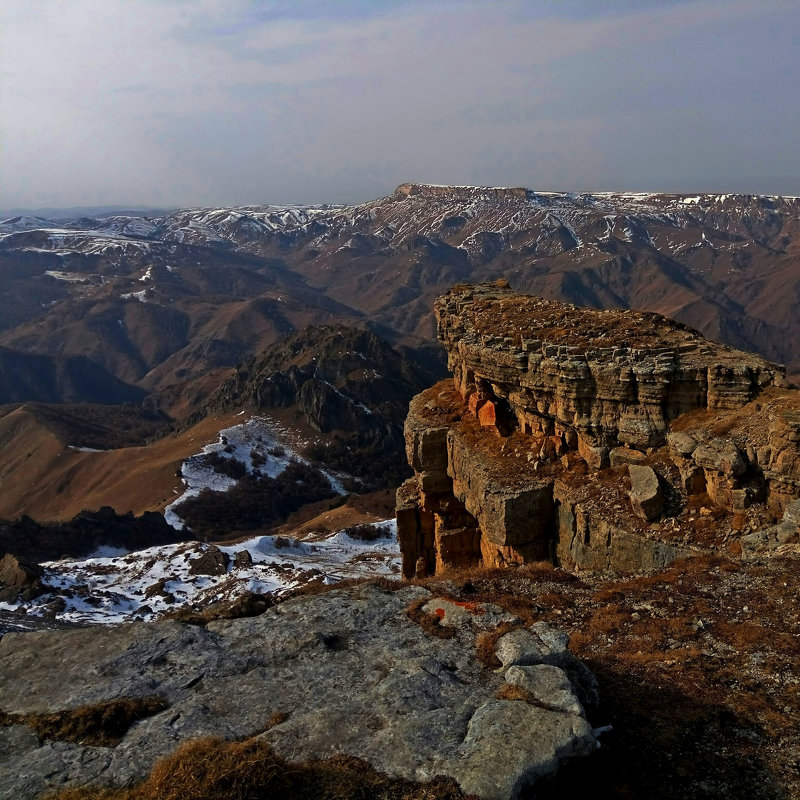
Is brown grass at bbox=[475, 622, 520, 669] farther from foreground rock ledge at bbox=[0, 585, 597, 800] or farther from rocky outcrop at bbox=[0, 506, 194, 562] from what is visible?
rocky outcrop at bbox=[0, 506, 194, 562]

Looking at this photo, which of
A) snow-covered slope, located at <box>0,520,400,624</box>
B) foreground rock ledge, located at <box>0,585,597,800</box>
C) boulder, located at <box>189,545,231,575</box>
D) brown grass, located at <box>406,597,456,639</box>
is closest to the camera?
foreground rock ledge, located at <box>0,585,597,800</box>

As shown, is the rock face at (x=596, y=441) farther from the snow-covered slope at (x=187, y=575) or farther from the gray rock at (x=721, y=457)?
the snow-covered slope at (x=187, y=575)

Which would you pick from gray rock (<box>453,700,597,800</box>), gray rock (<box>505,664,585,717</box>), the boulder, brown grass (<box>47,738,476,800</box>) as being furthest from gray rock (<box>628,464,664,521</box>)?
the boulder

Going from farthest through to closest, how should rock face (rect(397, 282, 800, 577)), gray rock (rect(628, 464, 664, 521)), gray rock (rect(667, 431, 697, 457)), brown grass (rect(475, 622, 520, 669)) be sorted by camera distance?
gray rock (rect(667, 431, 697, 457))
gray rock (rect(628, 464, 664, 521))
rock face (rect(397, 282, 800, 577))
brown grass (rect(475, 622, 520, 669))

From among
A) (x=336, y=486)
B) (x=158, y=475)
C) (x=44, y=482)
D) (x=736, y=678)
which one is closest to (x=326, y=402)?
(x=336, y=486)

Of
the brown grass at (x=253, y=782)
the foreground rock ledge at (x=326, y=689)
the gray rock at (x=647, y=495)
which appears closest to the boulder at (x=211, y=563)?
the gray rock at (x=647, y=495)

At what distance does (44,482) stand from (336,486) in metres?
57.6

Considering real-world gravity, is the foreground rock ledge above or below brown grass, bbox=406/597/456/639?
above

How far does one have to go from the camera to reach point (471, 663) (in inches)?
401

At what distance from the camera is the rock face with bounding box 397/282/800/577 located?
712 inches

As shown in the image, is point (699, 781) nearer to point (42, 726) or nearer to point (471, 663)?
point (471, 663)

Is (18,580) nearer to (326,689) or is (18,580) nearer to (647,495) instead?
(647,495)

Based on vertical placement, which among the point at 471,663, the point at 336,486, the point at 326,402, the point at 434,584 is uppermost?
the point at 471,663

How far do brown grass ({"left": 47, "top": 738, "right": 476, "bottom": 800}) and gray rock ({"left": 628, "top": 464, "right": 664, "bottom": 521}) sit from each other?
13.5 metres
